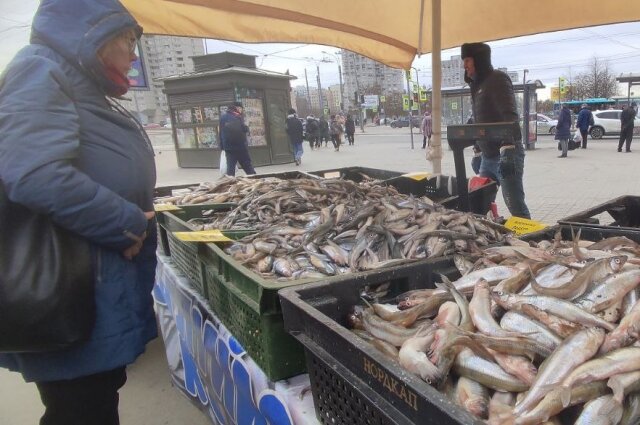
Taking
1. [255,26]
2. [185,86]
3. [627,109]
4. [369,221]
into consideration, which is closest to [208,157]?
[185,86]

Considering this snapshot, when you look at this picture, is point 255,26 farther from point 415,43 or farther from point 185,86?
point 185,86

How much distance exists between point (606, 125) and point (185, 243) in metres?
28.3

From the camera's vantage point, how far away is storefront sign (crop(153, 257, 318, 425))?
70.8 inches

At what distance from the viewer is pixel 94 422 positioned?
195cm

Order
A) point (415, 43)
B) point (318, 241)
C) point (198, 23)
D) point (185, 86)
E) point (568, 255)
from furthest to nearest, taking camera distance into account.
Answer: point (185, 86) → point (415, 43) → point (198, 23) → point (318, 241) → point (568, 255)

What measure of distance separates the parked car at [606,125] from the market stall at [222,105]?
18305 mm

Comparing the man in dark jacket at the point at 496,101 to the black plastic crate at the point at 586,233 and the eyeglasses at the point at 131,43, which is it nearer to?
the black plastic crate at the point at 586,233

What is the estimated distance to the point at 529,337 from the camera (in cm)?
136

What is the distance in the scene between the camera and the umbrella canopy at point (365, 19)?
4.59 meters

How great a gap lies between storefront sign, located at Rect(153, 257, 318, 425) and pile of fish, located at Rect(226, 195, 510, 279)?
453 mm

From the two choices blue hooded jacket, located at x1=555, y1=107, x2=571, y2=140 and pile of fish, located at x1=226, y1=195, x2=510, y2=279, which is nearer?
pile of fish, located at x1=226, y1=195, x2=510, y2=279

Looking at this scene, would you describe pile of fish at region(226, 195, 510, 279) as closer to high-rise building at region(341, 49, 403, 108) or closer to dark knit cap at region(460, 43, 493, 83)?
→ dark knit cap at region(460, 43, 493, 83)

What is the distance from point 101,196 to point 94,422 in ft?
3.20

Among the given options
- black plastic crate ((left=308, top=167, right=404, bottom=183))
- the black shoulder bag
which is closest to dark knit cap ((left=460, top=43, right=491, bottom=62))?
black plastic crate ((left=308, top=167, right=404, bottom=183))
